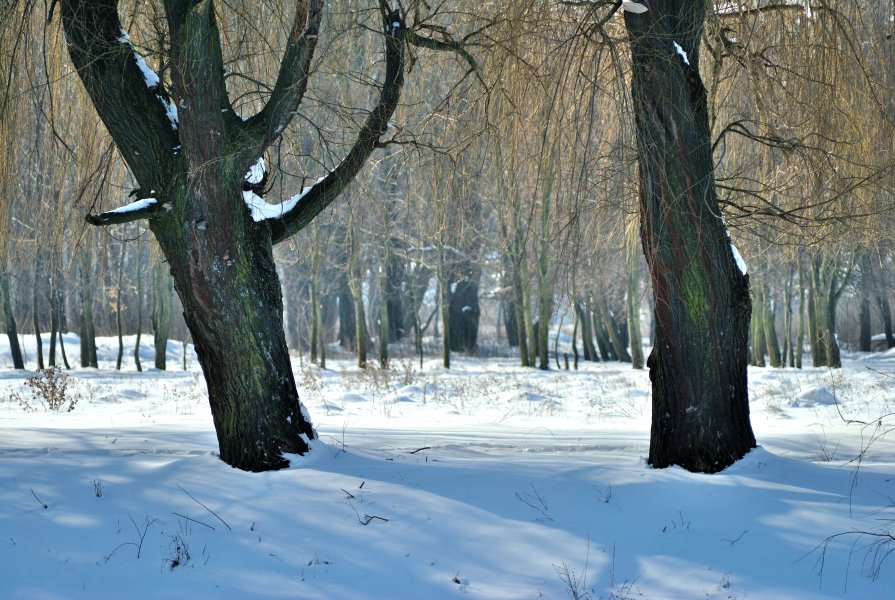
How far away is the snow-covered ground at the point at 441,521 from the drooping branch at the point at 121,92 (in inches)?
81.5

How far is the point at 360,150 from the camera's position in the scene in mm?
5582

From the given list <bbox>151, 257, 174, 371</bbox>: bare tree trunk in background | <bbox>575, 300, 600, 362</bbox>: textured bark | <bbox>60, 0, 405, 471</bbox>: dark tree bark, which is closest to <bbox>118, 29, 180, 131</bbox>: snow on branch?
<bbox>60, 0, 405, 471</bbox>: dark tree bark

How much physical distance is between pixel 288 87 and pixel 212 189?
0.85m

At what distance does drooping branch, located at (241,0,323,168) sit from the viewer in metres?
5.18

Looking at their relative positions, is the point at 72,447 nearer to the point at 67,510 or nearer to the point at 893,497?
the point at 67,510

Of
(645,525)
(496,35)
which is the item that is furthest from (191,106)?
(645,525)

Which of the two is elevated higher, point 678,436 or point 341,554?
point 678,436

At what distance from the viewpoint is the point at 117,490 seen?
4.65 metres

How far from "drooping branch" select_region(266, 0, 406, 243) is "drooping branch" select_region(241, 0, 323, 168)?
0.50 m

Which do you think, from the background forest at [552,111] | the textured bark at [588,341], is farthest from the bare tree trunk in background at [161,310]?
the textured bark at [588,341]

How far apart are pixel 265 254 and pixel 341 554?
7.32 ft

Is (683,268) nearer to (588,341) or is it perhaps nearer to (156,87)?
(156,87)

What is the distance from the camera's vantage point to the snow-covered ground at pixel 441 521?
12.0 feet

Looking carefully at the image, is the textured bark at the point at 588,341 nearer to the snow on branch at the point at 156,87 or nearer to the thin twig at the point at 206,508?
the snow on branch at the point at 156,87
